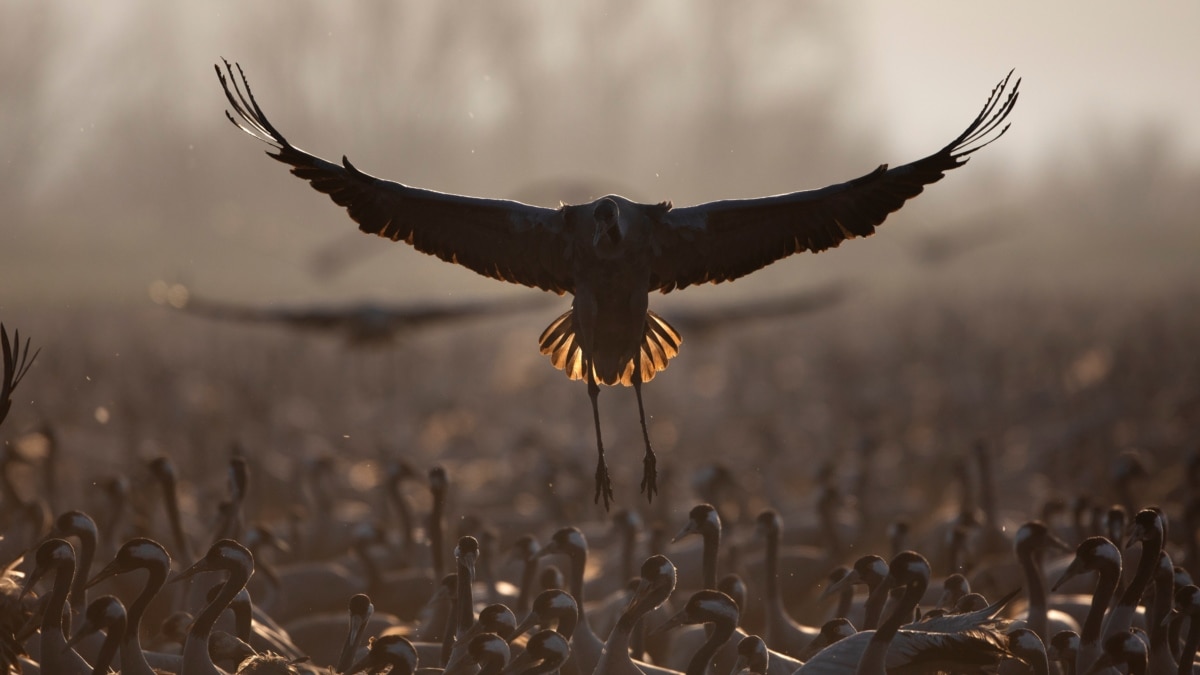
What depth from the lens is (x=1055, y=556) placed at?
34.1 ft

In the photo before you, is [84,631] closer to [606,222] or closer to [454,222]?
[454,222]

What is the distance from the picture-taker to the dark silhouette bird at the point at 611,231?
671cm

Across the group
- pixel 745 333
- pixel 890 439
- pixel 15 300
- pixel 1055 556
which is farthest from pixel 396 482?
pixel 15 300

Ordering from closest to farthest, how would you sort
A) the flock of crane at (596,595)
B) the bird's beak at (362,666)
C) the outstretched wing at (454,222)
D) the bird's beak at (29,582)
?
the bird's beak at (362,666)
the flock of crane at (596,595)
the bird's beak at (29,582)
the outstretched wing at (454,222)

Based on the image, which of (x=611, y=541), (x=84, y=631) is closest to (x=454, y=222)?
(x=84, y=631)

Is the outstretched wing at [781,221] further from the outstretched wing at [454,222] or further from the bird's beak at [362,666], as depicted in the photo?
the bird's beak at [362,666]

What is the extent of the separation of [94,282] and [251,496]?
42608mm

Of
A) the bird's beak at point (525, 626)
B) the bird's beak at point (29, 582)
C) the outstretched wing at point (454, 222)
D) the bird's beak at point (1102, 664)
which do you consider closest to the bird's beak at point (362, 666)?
the bird's beak at point (525, 626)

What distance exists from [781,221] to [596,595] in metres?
3.50

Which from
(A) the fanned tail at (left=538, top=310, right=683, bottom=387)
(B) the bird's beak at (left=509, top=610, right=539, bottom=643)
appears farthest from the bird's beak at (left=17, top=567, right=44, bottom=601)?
(A) the fanned tail at (left=538, top=310, right=683, bottom=387)

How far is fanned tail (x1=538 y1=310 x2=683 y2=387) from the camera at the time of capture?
25.8 feet

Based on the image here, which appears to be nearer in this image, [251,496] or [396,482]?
[396,482]

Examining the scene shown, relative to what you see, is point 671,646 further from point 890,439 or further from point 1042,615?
point 890,439

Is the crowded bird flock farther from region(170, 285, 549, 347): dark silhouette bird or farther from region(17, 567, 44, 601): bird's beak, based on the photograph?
region(170, 285, 549, 347): dark silhouette bird
